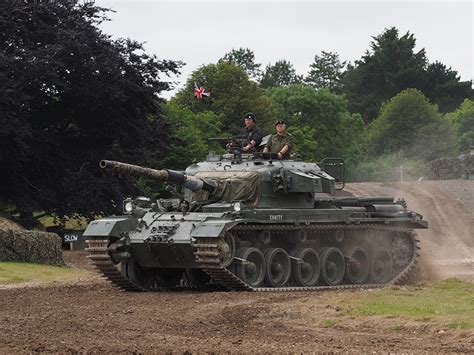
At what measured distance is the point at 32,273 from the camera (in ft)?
92.5

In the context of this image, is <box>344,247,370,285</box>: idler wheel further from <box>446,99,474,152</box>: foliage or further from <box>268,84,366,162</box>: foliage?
<box>446,99,474,152</box>: foliage

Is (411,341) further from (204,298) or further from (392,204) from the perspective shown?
(392,204)

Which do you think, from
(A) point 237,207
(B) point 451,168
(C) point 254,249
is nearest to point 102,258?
(A) point 237,207

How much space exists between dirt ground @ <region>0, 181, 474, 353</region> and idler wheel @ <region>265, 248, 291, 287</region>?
1.70 meters

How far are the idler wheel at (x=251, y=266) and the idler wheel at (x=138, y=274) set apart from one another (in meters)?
2.44

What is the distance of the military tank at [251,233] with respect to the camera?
23031mm

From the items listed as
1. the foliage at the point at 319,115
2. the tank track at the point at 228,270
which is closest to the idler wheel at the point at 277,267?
the tank track at the point at 228,270

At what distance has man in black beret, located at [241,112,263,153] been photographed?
1027 inches

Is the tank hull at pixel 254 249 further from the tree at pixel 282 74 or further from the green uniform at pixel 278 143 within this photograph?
the tree at pixel 282 74

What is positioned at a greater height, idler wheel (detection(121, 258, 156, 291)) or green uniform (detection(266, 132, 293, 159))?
green uniform (detection(266, 132, 293, 159))

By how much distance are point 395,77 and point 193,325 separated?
90.8m

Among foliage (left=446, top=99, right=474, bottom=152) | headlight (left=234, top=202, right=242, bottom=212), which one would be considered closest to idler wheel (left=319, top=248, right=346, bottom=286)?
headlight (left=234, top=202, right=242, bottom=212)

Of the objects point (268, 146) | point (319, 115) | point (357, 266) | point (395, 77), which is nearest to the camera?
point (268, 146)

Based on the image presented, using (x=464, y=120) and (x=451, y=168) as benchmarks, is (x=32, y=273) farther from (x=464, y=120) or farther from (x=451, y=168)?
(x=464, y=120)
